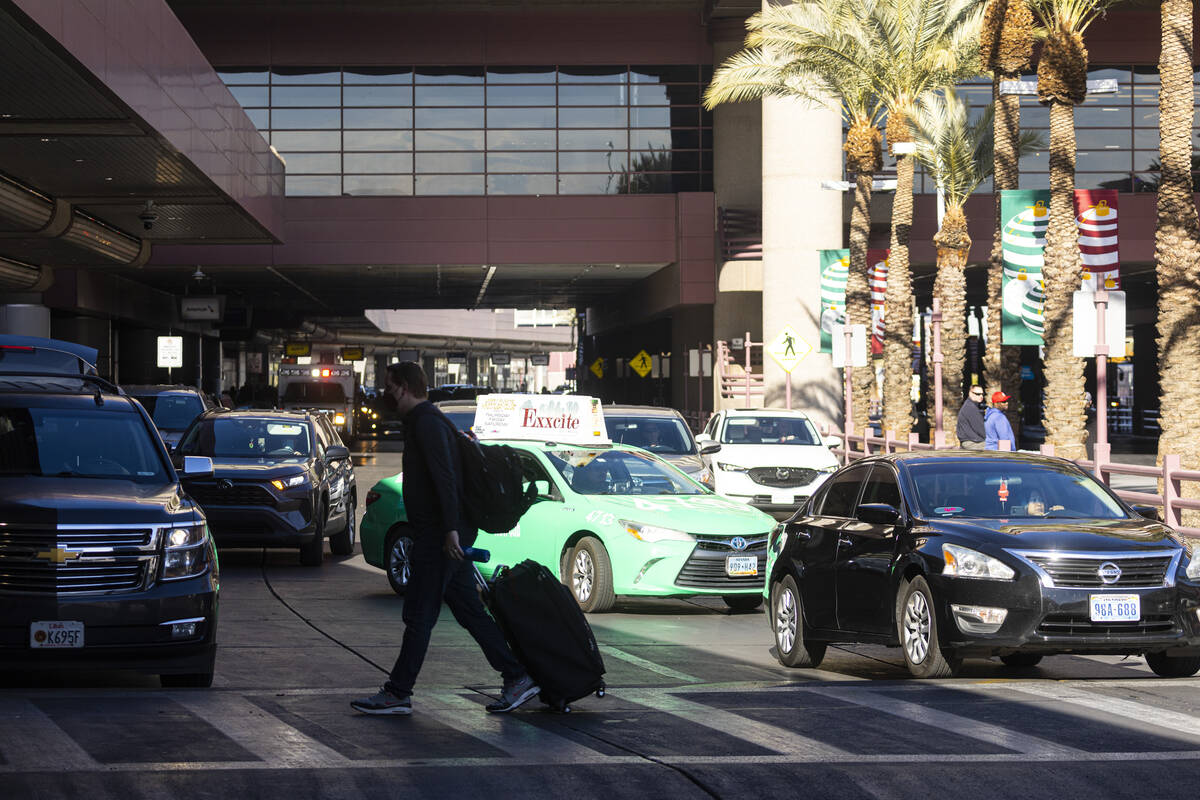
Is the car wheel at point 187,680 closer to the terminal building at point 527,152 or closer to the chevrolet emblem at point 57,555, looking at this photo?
the chevrolet emblem at point 57,555

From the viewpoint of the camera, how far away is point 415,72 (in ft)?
177

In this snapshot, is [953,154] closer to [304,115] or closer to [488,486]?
[304,115]

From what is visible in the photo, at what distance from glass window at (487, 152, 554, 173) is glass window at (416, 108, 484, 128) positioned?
1.22 m

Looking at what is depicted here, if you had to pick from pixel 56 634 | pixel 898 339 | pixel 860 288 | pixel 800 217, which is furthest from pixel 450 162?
pixel 56 634

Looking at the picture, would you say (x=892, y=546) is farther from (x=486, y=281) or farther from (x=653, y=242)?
(x=486, y=281)

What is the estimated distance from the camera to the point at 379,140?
54156 mm

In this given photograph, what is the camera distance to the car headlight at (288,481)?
18.5 m

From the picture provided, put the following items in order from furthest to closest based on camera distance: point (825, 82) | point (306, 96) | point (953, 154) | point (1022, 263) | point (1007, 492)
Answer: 1. point (306, 96)
2. point (953, 154)
3. point (825, 82)
4. point (1022, 263)
5. point (1007, 492)

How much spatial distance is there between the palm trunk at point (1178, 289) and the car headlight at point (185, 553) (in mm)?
15905

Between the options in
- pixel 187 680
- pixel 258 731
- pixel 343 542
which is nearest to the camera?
pixel 258 731

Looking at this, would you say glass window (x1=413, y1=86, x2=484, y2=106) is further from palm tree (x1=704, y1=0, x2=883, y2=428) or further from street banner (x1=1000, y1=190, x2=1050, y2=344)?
street banner (x1=1000, y1=190, x2=1050, y2=344)

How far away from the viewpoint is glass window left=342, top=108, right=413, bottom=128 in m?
54.2

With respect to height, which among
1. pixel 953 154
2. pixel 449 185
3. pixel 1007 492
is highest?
pixel 449 185

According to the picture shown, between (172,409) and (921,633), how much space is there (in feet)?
65.5
